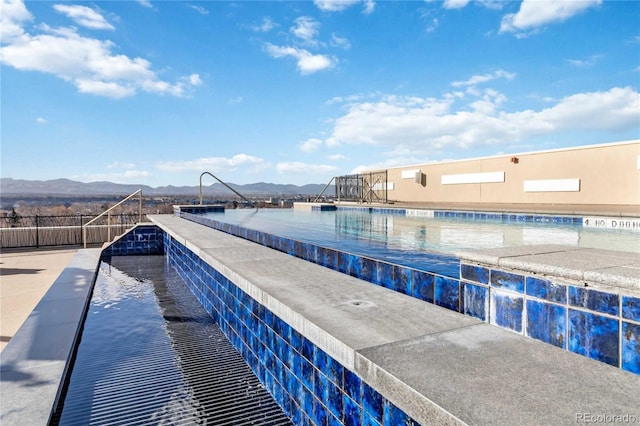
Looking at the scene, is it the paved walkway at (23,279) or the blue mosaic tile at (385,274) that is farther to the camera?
the paved walkway at (23,279)

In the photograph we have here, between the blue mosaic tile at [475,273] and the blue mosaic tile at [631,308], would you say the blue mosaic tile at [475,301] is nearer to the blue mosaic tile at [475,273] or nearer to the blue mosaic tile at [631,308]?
the blue mosaic tile at [475,273]

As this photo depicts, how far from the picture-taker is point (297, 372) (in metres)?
3.19

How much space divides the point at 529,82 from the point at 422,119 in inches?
619

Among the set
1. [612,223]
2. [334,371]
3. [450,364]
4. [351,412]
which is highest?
[612,223]

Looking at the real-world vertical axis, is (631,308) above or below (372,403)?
above

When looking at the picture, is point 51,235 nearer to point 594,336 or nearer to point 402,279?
point 402,279

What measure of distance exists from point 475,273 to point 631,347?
93cm

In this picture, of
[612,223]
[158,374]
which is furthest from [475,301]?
[612,223]

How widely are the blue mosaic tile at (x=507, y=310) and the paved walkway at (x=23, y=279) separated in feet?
19.0

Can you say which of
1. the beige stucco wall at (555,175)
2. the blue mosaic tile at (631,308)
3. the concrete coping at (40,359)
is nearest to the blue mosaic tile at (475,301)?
the blue mosaic tile at (631,308)

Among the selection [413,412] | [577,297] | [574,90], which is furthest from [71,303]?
[574,90]

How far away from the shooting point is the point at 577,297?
2045mm

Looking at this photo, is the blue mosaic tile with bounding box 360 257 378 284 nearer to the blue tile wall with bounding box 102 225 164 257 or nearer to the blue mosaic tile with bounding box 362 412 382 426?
the blue mosaic tile with bounding box 362 412 382 426

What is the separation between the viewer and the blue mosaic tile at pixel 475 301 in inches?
98.7
